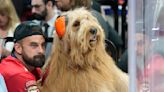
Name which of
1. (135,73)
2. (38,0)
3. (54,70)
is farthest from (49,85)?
(38,0)

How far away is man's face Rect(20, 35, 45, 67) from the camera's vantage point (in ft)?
12.1

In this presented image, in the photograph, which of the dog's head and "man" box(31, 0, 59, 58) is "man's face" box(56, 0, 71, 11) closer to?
"man" box(31, 0, 59, 58)

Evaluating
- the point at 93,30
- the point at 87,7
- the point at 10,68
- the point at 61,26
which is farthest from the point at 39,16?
the point at 93,30

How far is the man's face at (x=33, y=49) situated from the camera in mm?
3703

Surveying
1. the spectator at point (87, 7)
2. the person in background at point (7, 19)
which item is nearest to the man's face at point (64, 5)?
the spectator at point (87, 7)

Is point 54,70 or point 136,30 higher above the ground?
point 136,30

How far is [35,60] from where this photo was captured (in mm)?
3707

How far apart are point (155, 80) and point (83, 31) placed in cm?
138

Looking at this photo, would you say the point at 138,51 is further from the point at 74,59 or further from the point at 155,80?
the point at 74,59

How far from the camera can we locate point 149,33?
2051 mm

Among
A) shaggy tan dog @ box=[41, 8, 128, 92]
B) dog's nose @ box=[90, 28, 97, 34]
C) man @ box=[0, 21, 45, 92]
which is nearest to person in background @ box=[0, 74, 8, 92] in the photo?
man @ box=[0, 21, 45, 92]

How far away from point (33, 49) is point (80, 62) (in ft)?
1.76

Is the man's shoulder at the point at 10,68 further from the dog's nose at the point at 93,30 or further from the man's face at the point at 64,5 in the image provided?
the man's face at the point at 64,5

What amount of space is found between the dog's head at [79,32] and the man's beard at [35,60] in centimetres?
34
